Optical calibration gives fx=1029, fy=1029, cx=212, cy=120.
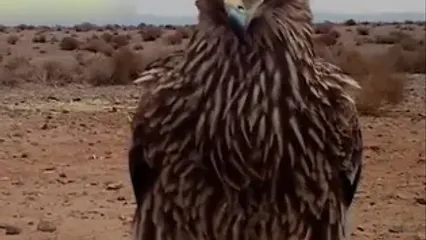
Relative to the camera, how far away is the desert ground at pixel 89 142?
3.12 meters

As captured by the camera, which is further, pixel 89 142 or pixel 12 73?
pixel 89 142

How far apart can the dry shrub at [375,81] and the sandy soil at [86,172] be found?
0.54 m

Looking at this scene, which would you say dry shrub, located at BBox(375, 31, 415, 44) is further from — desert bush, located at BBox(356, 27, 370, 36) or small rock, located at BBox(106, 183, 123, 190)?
small rock, located at BBox(106, 183, 123, 190)

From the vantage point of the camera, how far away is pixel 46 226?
10.3ft

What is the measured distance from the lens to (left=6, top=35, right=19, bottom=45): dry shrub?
248cm

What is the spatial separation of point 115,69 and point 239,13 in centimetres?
384

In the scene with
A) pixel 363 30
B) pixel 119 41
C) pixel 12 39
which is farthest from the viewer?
pixel 363 30

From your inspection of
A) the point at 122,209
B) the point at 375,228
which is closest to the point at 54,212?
the point at 122,209

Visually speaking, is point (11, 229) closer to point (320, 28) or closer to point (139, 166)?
point (320, 28)

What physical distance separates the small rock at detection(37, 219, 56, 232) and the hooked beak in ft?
5.97

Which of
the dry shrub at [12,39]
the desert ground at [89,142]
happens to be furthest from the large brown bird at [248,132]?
the dry shrub at [12,39]

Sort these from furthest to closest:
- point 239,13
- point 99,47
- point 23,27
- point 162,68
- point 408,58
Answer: point 408,58 < point 99,47 < point 23,27 < point 162,68 < point 239,13

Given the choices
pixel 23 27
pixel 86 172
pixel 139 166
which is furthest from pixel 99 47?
pixel 139 166

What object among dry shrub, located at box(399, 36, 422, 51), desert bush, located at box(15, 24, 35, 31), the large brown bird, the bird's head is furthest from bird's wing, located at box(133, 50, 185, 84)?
dry shrub, located at box(399, 36, 422, 51)
